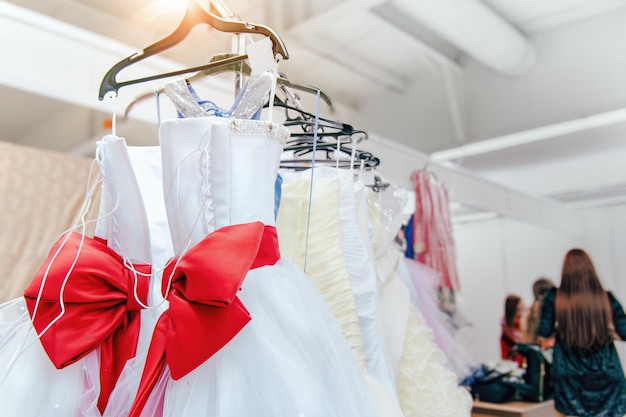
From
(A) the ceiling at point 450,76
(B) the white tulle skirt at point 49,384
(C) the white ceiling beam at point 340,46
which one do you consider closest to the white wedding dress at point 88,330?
(B) the white tulle skirt at point 49,384

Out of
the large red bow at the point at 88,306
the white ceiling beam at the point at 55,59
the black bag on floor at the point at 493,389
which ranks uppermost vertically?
the white ceiling beam at the point at 55,59

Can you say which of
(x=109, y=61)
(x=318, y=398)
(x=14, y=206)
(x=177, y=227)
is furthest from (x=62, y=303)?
(x=109, y=61)

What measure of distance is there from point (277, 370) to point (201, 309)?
0.14 meters

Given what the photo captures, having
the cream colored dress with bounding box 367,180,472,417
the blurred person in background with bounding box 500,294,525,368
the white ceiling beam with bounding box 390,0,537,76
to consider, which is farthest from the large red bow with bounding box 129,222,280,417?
the blurred person in background with bounding box 500,294,525,368

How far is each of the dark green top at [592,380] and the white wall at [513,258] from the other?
1.89 m

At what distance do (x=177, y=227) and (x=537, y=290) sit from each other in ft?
15.2

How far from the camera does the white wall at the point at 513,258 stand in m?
4.63

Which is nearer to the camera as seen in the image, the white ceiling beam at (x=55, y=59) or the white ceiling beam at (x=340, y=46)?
the white ceiling beam at (x=55, y=59)

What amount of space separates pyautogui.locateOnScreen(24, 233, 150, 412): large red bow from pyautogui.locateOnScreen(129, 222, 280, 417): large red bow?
11cm

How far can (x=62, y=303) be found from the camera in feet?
2.59

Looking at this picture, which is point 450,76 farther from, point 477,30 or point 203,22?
point 203,22

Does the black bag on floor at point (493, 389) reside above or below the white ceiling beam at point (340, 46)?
below

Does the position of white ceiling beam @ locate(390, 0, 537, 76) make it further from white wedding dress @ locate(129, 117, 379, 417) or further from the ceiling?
white wedding dress @ locate(129, 117, 379, 417)

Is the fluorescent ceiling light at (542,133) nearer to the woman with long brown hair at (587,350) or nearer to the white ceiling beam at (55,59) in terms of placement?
the woman with long brown hair at (587,350)
